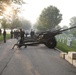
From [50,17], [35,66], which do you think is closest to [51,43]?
[35,66]

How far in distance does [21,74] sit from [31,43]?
16.9 meters

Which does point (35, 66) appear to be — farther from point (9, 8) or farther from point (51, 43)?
point (9, 8)

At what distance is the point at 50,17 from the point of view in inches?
4584

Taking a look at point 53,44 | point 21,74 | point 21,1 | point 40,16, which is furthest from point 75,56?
point 40,16

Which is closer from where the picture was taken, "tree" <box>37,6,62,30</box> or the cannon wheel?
the cannon wheel

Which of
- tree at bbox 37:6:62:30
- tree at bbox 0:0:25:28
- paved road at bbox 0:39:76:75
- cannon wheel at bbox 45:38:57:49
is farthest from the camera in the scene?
tree at bbox 37:6:62:30

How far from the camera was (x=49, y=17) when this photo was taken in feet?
383

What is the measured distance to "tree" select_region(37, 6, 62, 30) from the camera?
11475 centimetres

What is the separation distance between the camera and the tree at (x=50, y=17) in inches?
4518

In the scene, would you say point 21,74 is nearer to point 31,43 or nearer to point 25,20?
point 31,43

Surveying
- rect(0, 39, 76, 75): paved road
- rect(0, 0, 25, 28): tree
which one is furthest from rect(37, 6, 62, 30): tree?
rect(0, 39, 76, 75): paved road

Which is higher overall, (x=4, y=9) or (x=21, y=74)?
(x=4, y=9)

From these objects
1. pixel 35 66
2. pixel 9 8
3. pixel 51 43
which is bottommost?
pixel 35 66

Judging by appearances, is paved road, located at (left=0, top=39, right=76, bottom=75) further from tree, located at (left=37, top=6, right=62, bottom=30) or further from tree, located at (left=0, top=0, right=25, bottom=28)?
tree, located at (left=37, top=6, right=62, bottom=30)
